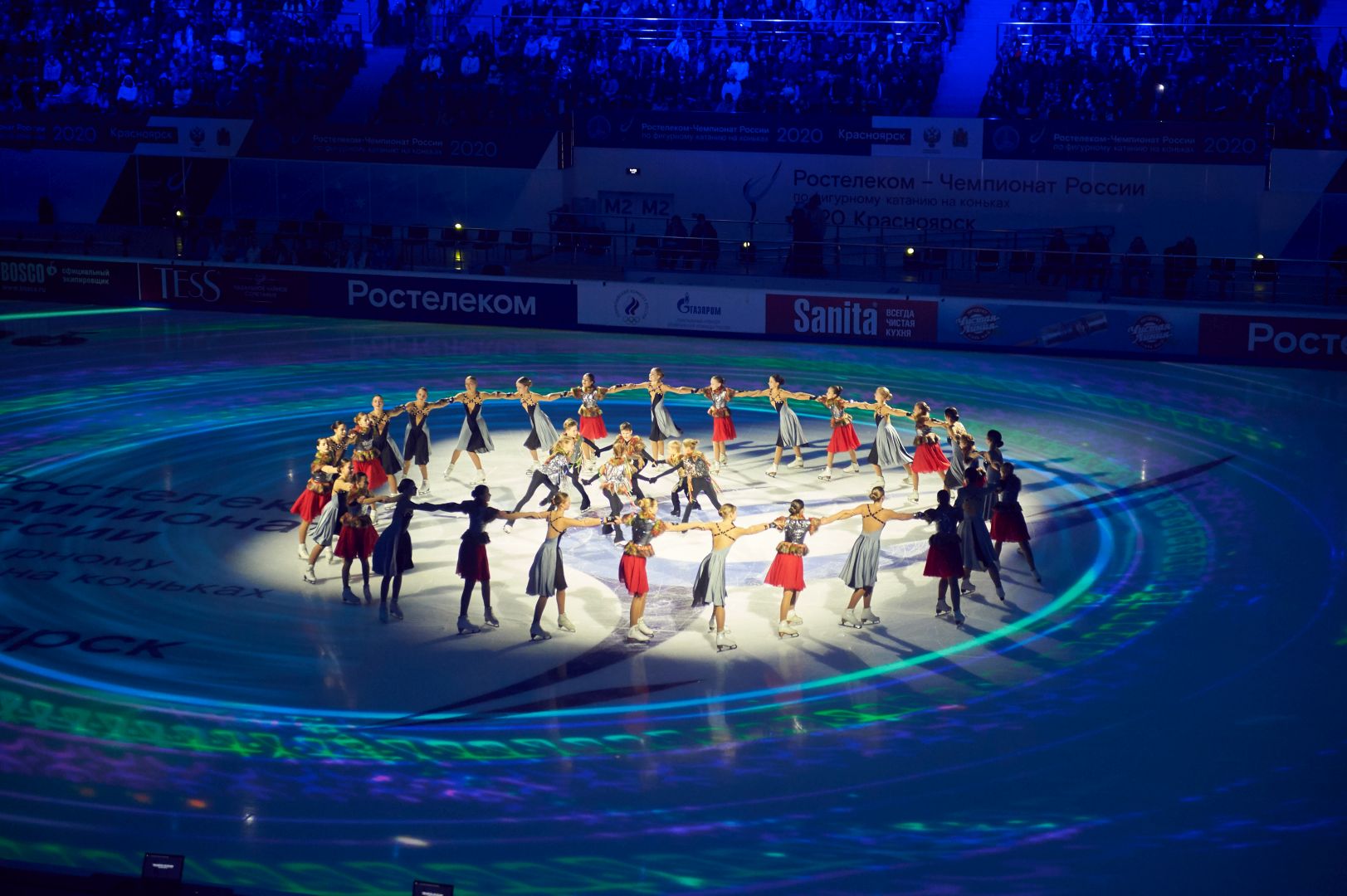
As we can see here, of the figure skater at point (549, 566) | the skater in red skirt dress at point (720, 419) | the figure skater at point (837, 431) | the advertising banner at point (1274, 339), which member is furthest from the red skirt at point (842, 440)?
the advertising banner at point (1274, 339)

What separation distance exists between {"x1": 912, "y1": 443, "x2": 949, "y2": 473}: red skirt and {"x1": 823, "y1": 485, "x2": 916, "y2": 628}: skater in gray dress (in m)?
5.66

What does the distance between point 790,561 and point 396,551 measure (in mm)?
4973

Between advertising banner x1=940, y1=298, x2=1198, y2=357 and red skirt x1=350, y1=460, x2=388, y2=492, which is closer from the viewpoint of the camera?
red skirt x1=350, y1=460, x2=388, y2=492

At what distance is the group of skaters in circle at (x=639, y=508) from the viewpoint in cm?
1936

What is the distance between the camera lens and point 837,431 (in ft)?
87.5

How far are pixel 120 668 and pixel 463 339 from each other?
2160 cm

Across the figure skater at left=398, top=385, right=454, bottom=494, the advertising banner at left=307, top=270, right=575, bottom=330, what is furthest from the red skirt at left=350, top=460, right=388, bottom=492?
the advertising banner at left=307, top=270, right=575, bottom=330

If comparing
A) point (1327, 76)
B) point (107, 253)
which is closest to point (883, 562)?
point (1327, 76)

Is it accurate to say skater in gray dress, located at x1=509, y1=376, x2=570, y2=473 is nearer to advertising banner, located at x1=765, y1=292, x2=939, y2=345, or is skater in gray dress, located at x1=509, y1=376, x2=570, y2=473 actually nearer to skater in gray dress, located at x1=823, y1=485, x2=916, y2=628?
skater in gray dress, located at x1=823, y1=485, x2=916, y2=628

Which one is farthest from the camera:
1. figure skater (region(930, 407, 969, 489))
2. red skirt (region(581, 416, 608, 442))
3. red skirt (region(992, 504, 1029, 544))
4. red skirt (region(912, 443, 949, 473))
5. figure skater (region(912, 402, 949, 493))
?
red skirt (region(581, 416, 608, 442))

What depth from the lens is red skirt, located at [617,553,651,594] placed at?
19062mm

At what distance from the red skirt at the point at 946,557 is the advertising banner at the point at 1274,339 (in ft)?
61.3

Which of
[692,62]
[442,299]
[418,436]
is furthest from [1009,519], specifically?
[692,62]

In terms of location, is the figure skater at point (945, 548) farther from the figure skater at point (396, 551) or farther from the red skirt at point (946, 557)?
the figure skater at point (396, 551)
